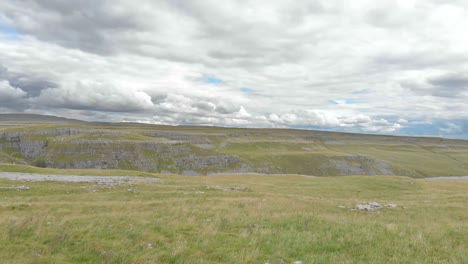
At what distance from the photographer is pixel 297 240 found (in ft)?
44.9

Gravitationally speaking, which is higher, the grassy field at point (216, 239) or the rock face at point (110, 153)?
the grassy field at point (216, 239)

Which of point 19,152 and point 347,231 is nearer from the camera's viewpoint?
point 347,231

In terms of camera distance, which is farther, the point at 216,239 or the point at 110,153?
the point at 110,153

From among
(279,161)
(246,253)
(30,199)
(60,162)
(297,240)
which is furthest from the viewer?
(279,161)

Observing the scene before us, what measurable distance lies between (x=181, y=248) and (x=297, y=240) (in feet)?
17.4

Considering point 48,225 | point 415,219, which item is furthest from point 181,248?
point 415,219

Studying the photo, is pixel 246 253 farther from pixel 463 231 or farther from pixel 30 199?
pixel 30 199

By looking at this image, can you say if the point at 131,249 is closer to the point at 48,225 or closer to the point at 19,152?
the point at 48,225

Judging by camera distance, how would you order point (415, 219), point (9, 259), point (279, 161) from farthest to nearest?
point (279, 161)
point (415, 219)
point (9, 259)

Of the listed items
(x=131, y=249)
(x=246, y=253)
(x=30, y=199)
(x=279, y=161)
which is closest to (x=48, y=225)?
(x=131, y=249)

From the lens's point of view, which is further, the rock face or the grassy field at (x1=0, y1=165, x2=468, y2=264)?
the rock face

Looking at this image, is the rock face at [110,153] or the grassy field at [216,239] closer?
the grassy field at [216,239]

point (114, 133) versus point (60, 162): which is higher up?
point (114, 133)

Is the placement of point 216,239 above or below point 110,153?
above
